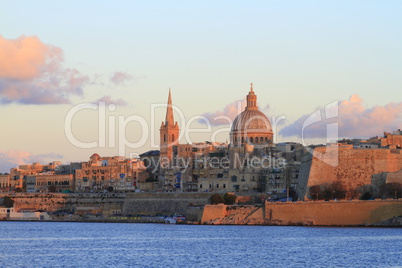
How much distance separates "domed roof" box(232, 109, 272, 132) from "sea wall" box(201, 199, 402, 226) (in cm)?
2475

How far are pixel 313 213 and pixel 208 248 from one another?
18456mm

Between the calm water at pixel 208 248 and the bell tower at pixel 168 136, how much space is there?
110ft

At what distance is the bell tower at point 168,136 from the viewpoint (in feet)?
306

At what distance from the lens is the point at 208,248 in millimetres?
44312

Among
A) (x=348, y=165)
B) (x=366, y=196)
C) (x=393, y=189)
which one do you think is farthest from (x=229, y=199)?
(x=393, y=189)

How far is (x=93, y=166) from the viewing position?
317 feet

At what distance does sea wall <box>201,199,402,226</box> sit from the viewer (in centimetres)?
5891

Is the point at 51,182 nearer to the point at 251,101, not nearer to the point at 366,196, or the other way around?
the point at 251,101

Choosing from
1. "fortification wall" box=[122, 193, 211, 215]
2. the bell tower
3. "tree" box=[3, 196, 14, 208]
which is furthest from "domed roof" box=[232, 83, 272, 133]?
"tree" box=[3, 196, 14, 208]

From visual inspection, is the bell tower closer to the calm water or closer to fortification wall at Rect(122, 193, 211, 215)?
fortification wall at Rect(122, 193, 211, 215)

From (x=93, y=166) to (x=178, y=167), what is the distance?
12.3 m

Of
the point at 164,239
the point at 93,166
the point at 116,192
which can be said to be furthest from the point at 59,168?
the point at 164,239

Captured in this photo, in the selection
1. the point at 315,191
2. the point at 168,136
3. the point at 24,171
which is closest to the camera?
the point at 315,191

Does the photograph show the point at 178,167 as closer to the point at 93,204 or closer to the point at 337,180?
the point at 93,204
